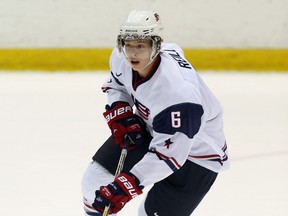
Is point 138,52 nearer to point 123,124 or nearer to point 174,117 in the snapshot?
point 174,117

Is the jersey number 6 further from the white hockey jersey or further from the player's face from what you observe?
the player's face

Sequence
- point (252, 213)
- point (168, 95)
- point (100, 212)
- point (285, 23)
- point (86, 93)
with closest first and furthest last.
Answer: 1. point (168, 95)
2. point (100, 212)
3. point (252, 213)
4. point (86, 93)
5. point (285, 23)

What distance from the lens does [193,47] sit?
5.54 metres

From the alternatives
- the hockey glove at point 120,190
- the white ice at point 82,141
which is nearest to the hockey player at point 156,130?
the hockey glove at point 120,190

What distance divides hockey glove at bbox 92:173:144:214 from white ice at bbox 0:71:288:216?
2.75 feet

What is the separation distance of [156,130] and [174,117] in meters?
0.09

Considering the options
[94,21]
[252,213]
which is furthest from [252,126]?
[94,21]

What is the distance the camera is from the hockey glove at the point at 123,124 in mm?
2418

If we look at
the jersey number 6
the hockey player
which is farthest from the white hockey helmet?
the jersey number 6

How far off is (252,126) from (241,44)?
4.71 feet

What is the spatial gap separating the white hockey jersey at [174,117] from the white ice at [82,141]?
0.76m

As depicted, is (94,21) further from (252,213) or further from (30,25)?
(252,213)

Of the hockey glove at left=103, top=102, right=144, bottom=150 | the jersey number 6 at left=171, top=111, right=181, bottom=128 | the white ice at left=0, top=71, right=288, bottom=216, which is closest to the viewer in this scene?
the jersey number 6 at left=171, top=111, right=181, bottom=128

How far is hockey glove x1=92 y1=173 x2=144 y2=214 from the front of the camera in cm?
215
